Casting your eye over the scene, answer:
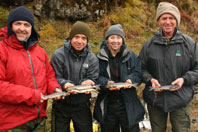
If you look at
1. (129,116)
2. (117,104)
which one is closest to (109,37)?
(117,104)

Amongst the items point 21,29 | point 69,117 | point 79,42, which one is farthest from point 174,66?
point 21,29

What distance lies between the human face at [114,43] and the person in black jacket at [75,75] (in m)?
0.51

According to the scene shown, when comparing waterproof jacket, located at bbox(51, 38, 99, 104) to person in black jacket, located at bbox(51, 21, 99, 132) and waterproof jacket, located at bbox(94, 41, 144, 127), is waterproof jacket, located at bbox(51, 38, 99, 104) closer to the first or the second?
person in black jacket, located at bbox(51, 21, 99, 132)

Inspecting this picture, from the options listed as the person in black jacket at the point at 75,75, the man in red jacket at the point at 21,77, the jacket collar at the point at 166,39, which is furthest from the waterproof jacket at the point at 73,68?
the jacket collar at the point at 166,39

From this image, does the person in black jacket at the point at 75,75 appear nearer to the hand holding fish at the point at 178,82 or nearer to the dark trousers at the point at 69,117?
the dark trousers at the point at 69,117

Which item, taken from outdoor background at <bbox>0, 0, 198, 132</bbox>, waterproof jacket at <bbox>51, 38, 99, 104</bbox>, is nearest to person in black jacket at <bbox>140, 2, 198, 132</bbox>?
waterproof jacket at <bbox>51, 38, 99, 104</bbox>

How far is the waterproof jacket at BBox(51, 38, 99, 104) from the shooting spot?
4074mm

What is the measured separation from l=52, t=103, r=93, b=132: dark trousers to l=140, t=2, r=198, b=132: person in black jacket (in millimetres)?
1574

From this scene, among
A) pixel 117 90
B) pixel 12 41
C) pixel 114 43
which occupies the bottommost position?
pixel 117 90

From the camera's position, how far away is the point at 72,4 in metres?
12.0

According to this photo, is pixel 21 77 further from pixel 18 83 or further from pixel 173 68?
pixel 173 68

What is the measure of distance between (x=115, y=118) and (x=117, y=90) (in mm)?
668

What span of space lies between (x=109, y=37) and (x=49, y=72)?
1.66 metres

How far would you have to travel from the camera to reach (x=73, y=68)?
4090 millimetres
